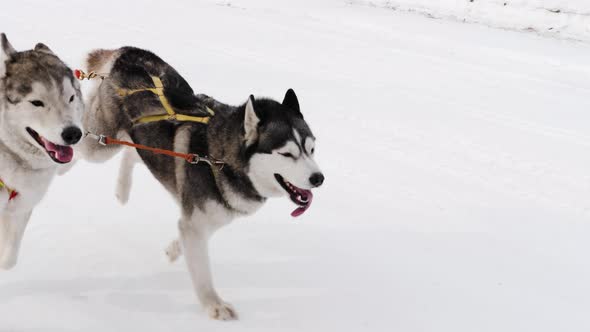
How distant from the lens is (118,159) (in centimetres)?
406

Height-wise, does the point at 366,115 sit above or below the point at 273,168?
below

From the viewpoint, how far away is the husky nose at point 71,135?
2.09 meters

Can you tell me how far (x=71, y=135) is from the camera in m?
2.11

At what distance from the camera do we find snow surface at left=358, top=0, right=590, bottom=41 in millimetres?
8758

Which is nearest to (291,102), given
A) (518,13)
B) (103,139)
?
(103,139)

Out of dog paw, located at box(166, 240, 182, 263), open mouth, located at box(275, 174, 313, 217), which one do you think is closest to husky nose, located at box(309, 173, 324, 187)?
open mouth, located at box(275, 174, 313, 217)

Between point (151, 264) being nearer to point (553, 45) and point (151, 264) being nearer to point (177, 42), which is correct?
point (177, 42)

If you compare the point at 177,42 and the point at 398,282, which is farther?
the point at 177,42

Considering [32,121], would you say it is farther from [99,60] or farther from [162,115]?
[99,60]

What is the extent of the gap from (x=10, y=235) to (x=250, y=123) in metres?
1.21

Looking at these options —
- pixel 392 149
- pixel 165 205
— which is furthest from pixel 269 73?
pixel 165 205

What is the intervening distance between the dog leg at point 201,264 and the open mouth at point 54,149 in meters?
0.63

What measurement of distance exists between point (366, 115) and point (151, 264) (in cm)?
281

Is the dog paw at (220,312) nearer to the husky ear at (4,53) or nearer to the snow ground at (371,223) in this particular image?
the snow ground at (371,223)
